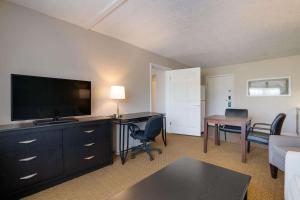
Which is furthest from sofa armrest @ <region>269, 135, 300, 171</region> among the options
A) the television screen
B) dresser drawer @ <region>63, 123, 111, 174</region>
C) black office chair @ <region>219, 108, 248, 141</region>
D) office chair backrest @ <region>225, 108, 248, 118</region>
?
the television screen

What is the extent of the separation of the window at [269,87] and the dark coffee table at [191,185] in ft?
14.4

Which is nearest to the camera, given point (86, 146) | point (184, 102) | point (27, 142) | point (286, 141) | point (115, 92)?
point (27, 142)

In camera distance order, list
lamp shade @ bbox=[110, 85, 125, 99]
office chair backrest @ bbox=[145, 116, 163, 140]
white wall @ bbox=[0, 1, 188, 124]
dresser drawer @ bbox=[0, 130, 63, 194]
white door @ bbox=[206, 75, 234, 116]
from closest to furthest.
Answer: dresser drawer @ bbox=[0, 130, 63, 194], white wall @ bbox=[0, 1, 188, 124], office chair backrest @ bbox=[145, 116, 163, 140], lamp shade @ bbox=[110, 85, 125, 99], white door @ bbox=[206, 75, 234, 116]

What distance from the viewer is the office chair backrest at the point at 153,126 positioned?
2737 mm

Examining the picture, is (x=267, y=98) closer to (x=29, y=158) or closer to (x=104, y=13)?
(x=104, y=13)

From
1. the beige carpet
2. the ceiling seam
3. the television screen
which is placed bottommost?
the beige carpet

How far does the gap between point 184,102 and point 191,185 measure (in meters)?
3.38

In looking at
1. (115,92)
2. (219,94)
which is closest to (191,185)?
(115,92)

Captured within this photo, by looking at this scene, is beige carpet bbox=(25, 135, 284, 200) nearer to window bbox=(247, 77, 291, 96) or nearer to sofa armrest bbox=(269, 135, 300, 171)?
sofa armrest bbox=(269, 135, 300, 171)

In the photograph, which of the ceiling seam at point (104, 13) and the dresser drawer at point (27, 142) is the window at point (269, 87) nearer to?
the ceiling seam at point (104, 13)

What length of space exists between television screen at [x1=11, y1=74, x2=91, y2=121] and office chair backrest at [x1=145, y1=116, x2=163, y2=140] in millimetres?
1052

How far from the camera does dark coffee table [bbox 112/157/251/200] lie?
45.0 inches

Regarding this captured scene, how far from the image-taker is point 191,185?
4.22 feet

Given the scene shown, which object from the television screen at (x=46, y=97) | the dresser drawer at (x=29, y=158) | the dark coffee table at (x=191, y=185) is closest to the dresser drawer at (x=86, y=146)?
the dresser drawer at (x=29, y=158)
